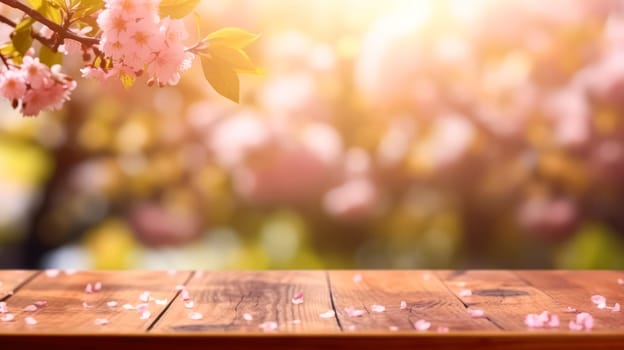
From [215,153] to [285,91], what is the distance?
29cm

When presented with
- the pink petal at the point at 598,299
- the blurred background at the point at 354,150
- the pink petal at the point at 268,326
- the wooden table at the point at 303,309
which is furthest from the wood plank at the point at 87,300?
the blurred background at the point at 354,150

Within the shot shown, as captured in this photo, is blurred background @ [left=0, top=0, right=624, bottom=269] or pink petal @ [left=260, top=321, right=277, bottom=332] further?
blurred background @ [left=0, top=0, right=624, bottom=269]

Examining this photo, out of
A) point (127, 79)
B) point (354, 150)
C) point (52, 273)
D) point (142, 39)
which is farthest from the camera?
point (354, 150)

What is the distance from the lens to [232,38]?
3.43ft

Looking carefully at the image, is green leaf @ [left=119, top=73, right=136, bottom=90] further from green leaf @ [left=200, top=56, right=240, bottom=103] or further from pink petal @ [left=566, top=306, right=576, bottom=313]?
pink petal @ [left=566, top=306, right=576, bottom=313]

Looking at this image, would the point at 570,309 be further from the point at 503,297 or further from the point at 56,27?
the point at 56,27

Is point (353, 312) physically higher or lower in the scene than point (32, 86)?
lower

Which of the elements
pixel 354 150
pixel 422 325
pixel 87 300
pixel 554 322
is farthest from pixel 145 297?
pixel 354 150

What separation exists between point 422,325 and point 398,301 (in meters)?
0.19

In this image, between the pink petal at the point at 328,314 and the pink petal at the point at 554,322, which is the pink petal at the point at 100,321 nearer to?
the pink petal at the point at 328,314

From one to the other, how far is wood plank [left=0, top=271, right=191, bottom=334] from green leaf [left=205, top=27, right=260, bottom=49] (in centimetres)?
34

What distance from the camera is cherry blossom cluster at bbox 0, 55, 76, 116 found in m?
1.07

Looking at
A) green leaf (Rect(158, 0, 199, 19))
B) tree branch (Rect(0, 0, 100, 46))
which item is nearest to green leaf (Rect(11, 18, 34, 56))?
tree branch (Rect(0, 0, 100, 46))

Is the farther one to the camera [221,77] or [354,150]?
[354,150]
